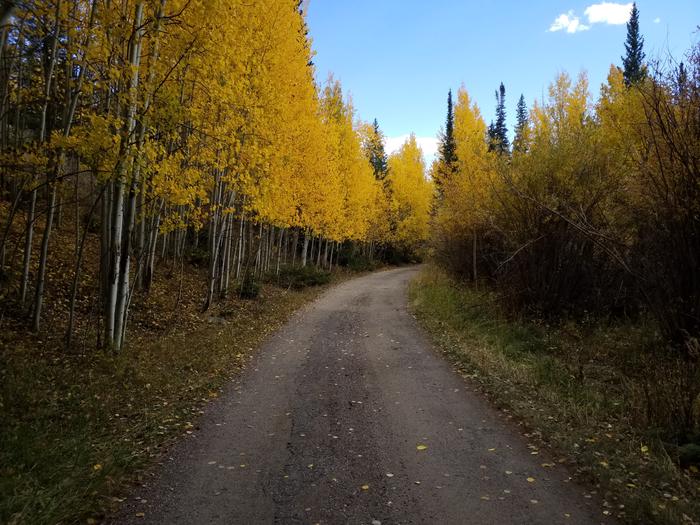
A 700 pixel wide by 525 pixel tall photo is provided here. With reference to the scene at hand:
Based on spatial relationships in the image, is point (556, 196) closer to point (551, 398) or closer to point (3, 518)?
point (551, 398)

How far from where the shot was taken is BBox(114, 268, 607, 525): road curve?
381cm

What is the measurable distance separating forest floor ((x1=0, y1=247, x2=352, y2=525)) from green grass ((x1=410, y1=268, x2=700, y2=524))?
4285 millimetres

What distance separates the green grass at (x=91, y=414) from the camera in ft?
12.3

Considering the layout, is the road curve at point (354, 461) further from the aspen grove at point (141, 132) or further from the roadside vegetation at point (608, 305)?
the aspen grove at point (141, 132)

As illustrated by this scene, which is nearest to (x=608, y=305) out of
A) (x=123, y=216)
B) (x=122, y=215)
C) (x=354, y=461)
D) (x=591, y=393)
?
(x=591, y=393)

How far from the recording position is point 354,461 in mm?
4758

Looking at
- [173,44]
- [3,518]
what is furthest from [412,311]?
[3,518]

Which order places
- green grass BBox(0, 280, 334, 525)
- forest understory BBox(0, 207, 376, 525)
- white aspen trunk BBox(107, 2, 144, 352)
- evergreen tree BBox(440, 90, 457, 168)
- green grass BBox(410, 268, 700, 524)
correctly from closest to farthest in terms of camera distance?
green grass BBox(0, 280, 334, 525) → forest understory BBox(0, 207, 376, 525) → green grass BBox(410, 268, 700, 524) → white aspen trunk BBox(107, 2, 144, 352) → evergreen tree BBox(440, 90, 457, 168)

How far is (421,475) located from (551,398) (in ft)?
9.91

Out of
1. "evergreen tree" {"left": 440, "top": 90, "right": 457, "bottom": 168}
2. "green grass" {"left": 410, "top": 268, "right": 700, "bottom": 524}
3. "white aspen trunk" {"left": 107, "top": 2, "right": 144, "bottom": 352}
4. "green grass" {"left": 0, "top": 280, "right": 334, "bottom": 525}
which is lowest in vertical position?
"green grass" {"left": 0, "top": 280, "right": 334, "bottom": 525}

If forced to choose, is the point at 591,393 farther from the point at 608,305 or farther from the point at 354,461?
the point at 608,305

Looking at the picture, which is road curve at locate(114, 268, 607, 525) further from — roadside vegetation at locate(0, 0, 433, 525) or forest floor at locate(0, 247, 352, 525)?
roadside vegetation at locate(0, 0, 433, 525)

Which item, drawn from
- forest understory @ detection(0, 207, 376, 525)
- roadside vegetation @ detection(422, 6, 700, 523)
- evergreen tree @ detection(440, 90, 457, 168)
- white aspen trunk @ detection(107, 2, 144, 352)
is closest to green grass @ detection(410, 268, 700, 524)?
roadside vegetation @ detection(422, 6, 700, 523)

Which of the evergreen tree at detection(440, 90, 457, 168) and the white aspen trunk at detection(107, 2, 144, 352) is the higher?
the evergreen tree at detection(440, 90, 457, 168)
